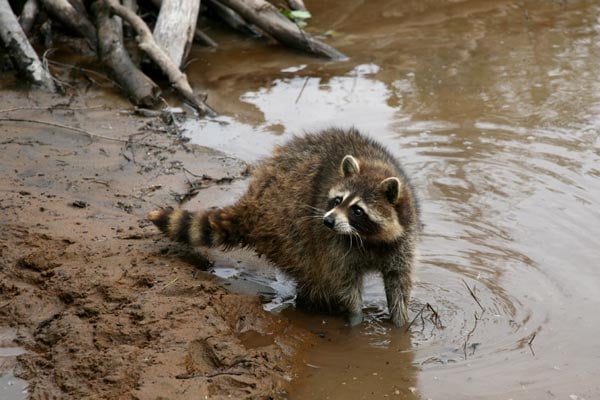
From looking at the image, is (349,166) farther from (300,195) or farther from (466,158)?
(466,158)

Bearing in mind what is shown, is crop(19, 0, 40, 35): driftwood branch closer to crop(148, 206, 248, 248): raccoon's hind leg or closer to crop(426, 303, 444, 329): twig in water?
crop(148, 206, 248, 248): raccoon's hind leg

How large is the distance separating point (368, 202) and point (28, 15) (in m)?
5.43

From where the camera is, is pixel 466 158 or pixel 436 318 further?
pixel 466 158

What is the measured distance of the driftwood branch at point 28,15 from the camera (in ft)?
29.1

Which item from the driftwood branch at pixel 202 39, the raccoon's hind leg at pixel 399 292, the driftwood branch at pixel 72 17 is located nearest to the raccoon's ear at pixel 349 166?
the raccoon's hind leg at pixel 399 292

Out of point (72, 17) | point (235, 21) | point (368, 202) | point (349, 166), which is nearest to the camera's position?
point (368, 202)

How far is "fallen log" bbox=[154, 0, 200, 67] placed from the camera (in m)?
8.84

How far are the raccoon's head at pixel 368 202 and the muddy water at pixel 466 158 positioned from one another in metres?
0.63

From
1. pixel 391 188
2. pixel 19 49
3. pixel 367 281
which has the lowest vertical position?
pixel 367 281

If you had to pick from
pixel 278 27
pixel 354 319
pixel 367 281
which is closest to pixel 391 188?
pixel 354 319

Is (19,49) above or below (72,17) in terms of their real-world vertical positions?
below

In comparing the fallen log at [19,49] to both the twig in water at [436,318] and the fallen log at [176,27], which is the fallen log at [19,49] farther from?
the twig in water at [436,318]

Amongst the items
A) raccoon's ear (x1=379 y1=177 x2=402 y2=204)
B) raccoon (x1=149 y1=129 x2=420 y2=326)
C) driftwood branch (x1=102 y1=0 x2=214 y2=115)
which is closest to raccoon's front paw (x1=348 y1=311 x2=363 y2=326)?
raccoon (x1=149 y1=129 x2=420 y2=326)

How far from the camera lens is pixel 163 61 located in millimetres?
8312
